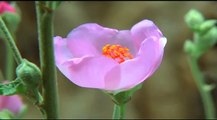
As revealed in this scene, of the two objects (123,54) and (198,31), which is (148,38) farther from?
(198,31)

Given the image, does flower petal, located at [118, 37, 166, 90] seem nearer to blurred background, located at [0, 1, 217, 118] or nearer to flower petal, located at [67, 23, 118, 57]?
flower petal, located at [67, 23, 118, 57]

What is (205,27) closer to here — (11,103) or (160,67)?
(11,103)

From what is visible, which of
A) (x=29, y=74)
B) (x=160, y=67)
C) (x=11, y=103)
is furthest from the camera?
(x=160, y=67)

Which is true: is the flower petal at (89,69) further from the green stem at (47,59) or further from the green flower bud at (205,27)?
the green flower bud at (205,27)

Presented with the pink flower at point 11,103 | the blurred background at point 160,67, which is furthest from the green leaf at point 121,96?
the blurred background at point 160,67

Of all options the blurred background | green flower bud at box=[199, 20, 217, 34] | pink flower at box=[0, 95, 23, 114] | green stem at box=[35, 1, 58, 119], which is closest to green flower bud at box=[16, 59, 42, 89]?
green stem at box=[35, 1, 58, 119]

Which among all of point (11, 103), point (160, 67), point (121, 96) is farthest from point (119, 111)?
point (160, 67)
